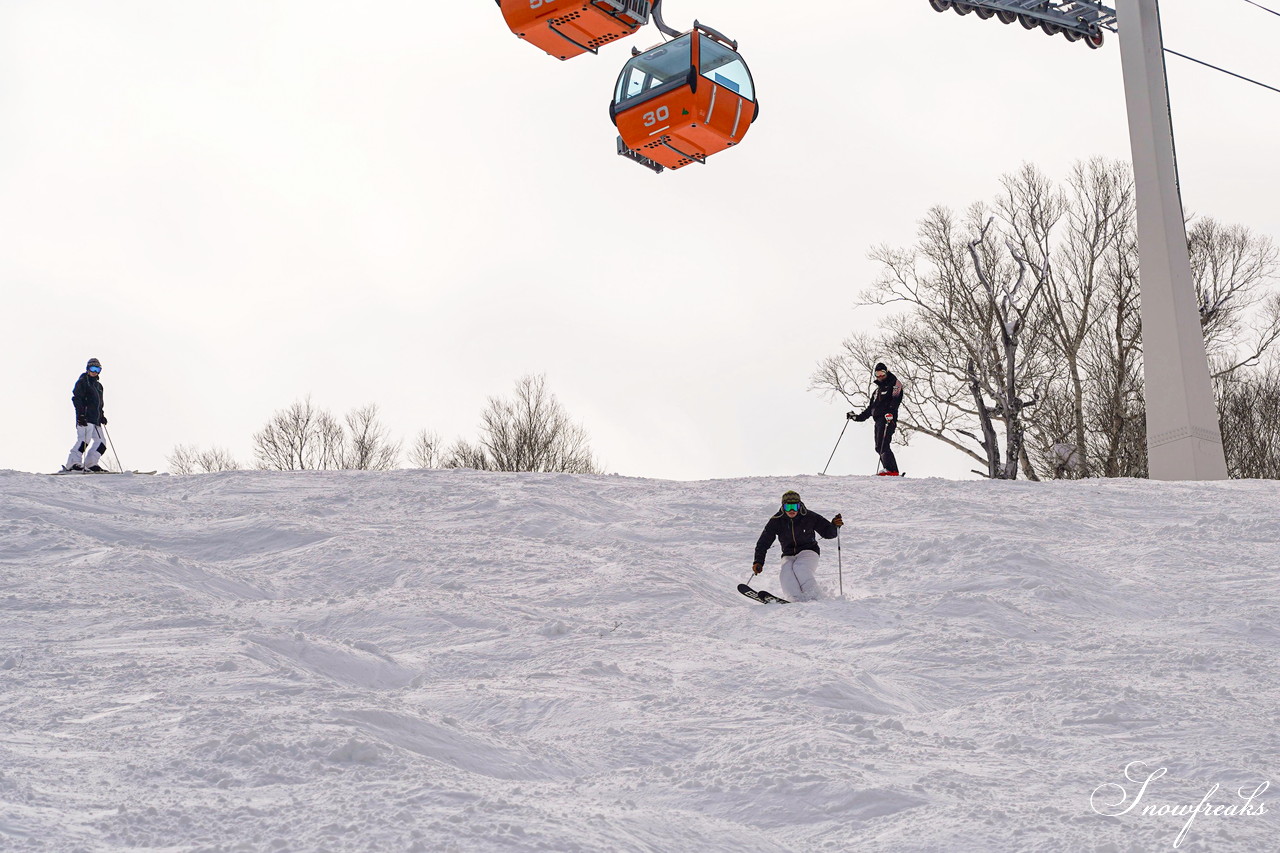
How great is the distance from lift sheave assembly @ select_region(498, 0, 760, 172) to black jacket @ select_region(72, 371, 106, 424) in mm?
8049

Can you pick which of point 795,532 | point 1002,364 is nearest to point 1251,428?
point 1002,364

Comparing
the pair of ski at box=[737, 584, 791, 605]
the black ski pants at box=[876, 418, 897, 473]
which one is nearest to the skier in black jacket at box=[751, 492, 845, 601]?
the pair of ski at box=[737, 584, 791, 605]

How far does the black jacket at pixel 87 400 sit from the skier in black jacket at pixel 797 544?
37.5ft

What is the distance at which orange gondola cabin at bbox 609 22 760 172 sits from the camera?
57.1 ft

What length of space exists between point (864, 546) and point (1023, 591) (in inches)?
106

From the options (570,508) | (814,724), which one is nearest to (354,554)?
(570,508)

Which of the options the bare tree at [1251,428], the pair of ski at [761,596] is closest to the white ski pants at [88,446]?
the pair of ski at [761,596]

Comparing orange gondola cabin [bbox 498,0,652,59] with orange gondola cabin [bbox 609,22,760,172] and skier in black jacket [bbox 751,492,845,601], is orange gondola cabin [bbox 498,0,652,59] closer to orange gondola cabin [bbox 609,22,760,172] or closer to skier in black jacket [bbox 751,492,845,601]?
orange gondola cabin [bbox 609,22,760,172]

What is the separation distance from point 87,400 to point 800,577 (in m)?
12.0

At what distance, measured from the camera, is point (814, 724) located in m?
6.76

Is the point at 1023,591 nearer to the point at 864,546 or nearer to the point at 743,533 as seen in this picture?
the point at 864,546

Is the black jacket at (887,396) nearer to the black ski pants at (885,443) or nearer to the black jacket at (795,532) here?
the black ski pants at (885,443)

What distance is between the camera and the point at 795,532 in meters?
11.7

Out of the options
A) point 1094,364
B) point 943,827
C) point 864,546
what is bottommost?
point 943,827
